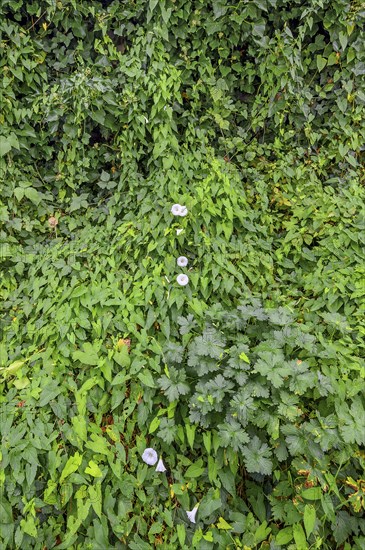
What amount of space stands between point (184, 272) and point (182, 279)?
111 millimetres

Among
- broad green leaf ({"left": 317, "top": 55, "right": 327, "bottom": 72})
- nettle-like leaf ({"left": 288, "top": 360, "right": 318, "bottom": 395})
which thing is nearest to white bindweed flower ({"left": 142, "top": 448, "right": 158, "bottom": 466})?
nettle-like leaf ({"left": 288, "top": 360, "right": 318, "bottom": 395})

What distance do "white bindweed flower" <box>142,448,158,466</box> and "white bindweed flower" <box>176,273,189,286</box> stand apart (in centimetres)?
83

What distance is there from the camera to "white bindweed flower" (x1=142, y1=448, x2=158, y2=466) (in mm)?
1725

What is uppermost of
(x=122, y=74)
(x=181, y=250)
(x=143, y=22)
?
(x=143, y=22)

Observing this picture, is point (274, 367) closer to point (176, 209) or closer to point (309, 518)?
point (309, 518)

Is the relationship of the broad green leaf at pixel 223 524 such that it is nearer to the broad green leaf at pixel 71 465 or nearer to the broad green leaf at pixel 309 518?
the broad green leaf at pixel 309 518

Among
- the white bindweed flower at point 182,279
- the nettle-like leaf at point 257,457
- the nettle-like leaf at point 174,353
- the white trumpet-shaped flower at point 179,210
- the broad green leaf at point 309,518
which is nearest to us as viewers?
the broad green leaf at point 309,518

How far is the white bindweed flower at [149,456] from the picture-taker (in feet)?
5.66

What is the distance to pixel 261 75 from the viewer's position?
2.85m

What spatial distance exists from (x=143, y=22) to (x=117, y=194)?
123cm

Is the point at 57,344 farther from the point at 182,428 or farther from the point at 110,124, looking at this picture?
the point at 110,124

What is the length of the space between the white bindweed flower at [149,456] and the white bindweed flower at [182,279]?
2.71ft

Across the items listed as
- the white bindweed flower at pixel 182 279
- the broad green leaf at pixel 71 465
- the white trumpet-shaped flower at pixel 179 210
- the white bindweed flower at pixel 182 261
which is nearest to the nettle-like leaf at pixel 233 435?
the broad green leaf at pixel 71 465

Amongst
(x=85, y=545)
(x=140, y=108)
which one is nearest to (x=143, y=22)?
(x=140, y=108)
